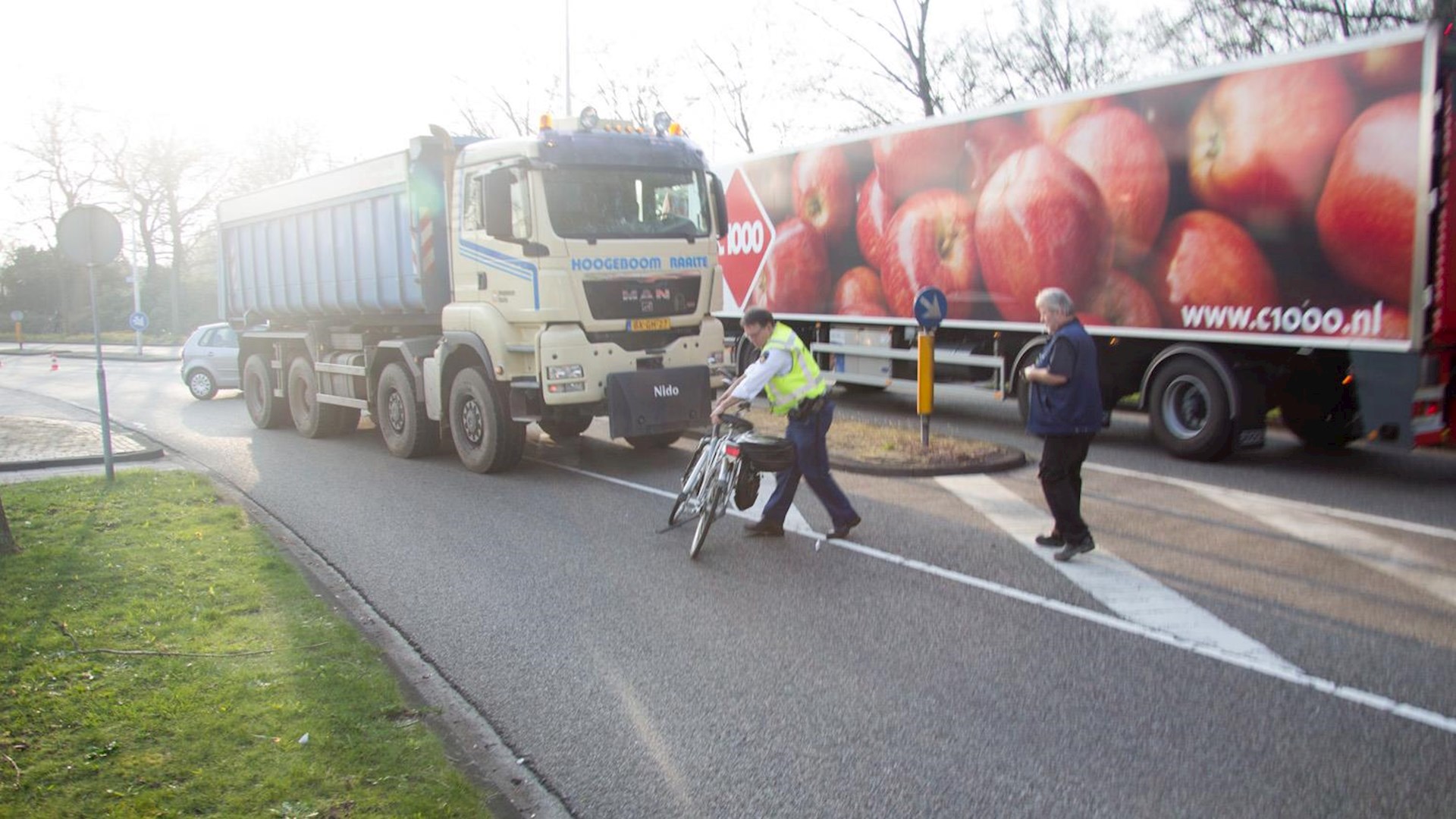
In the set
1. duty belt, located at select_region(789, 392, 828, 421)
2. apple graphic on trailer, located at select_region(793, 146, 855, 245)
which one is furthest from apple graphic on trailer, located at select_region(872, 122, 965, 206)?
duty belt, located at select_region(789, 392, 828, 421)

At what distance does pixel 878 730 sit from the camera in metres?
4.37

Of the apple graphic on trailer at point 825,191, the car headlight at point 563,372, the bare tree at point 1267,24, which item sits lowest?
the car headlight at point 563,372

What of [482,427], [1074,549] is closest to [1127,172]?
[1074,549]

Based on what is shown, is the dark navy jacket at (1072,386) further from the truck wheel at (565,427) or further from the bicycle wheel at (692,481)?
the truck wheel at (565,427)

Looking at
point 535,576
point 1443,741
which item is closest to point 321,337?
point 535,576

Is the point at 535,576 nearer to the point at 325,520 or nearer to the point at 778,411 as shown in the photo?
the point at 778,411

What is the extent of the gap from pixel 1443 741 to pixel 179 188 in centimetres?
5267

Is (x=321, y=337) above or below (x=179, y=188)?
below

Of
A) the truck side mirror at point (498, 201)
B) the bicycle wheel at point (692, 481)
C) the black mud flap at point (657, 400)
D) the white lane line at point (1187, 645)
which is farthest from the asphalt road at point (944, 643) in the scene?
the truck side mirror at point (498, 201)

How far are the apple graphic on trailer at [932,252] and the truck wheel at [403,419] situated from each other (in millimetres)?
5761

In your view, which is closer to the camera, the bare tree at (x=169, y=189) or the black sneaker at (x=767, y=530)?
Result: the black sneaker at (x=767, y=530)

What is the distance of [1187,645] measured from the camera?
523 cm

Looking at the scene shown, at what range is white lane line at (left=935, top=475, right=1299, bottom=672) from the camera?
17.2 feet

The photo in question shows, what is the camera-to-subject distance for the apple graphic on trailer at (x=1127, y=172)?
34.1ft
